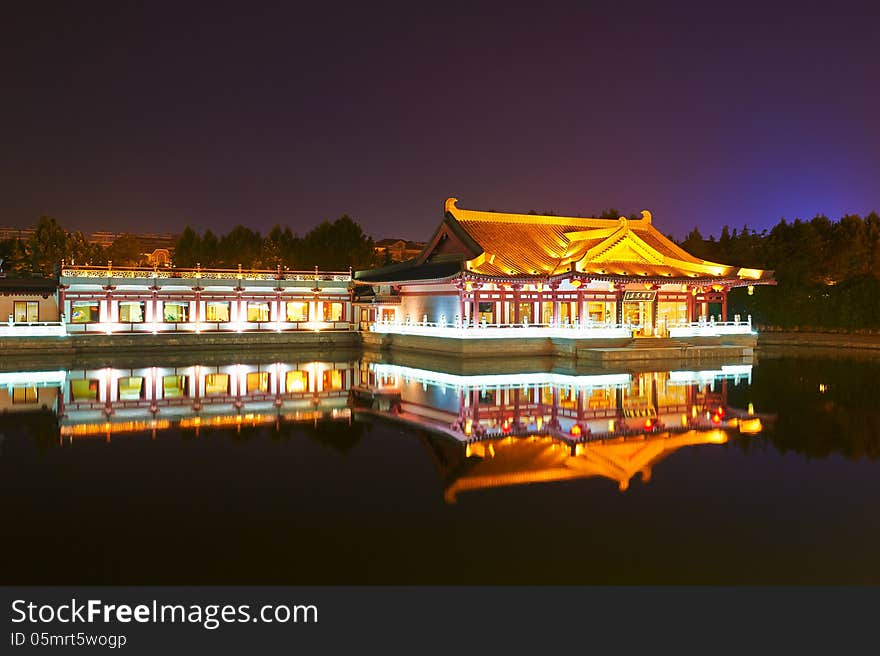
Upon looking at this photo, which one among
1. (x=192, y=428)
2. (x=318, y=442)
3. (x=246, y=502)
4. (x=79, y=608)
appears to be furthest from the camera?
(x=192, y=428)

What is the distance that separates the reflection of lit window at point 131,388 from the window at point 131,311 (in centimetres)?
1545

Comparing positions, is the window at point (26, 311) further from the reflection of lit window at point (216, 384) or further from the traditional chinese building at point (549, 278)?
the reflection of lit window at point (216, 384)

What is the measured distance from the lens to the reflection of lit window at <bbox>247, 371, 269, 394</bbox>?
66.2ft

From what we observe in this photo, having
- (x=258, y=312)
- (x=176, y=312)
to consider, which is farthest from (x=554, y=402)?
(x=176, y=312)

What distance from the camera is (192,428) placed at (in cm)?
1395

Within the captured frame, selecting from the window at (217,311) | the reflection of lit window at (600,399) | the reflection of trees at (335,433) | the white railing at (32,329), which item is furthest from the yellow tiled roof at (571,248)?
the white railing at (32,329)

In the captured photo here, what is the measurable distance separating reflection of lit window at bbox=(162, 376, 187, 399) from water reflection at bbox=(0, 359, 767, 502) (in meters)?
0.05

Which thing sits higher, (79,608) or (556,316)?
(556,316)

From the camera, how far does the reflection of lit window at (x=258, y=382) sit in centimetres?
2019

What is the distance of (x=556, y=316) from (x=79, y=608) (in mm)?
27243

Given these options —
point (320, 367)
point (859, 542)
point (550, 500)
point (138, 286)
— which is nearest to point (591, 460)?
point (550, 500)

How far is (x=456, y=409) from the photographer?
1633 centimetres

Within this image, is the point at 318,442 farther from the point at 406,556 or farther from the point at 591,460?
the point at 406,556

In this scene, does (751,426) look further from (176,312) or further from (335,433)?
(176,312)
